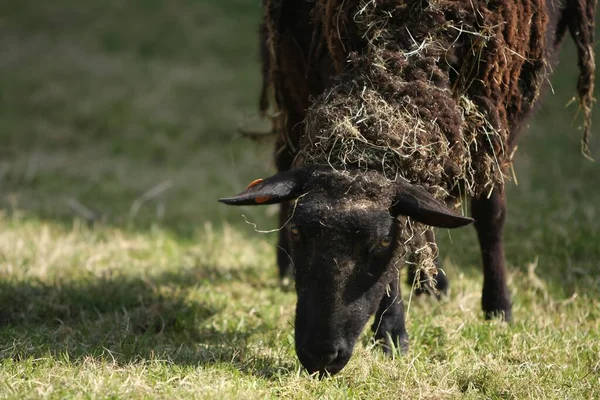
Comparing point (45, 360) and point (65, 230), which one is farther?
point (65, 230)

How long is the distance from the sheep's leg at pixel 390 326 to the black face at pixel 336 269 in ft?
1.88

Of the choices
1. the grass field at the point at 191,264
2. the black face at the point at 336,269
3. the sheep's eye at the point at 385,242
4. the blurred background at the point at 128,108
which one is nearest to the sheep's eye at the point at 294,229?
the black face at the point at 336,269

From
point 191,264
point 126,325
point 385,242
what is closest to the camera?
point 385,242

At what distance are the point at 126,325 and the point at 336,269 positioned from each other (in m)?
1.57

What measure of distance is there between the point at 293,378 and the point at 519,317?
2061 mm

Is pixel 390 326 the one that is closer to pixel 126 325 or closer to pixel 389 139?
pixel 389 139

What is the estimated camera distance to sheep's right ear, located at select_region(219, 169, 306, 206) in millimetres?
3537

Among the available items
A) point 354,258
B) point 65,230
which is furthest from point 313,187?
point 65,230

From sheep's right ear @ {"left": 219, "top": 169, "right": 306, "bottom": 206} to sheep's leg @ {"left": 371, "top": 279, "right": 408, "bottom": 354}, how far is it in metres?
0.94

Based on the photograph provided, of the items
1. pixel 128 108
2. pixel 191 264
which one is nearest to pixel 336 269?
pixel 191 264

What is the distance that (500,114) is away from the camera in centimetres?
418

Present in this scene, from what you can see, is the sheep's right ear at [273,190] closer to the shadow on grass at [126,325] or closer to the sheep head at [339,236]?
the sheep head at [339,236]

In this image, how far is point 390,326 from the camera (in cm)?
422

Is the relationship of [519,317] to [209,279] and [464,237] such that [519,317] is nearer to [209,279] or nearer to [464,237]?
[464,237]
